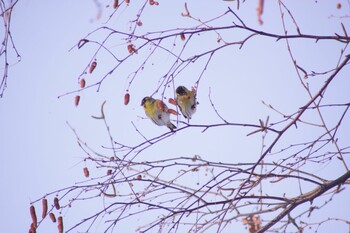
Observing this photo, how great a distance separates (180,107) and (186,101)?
11cm

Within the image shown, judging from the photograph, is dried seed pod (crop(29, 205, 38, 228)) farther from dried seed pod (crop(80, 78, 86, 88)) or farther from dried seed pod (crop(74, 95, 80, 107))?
dried seed pod (crop(80, 78, 86, 88))

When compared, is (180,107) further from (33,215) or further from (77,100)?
(33,215)

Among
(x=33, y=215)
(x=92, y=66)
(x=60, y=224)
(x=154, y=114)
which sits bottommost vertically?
(x=60, y=224)

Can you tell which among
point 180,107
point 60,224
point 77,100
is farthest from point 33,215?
point 180,107

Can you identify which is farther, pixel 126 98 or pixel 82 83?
pixel 126 98

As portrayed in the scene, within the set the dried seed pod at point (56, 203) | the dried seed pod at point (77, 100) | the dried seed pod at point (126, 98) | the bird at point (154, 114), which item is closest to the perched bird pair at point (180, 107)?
the bird at point (154, 114)

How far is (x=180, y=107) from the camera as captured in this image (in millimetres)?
5023

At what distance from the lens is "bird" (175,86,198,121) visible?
16.3ft

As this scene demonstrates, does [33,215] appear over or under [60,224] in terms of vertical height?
over

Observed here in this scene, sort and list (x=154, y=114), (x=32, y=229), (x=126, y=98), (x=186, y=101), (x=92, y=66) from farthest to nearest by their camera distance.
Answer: (x=154, y=114) → (x=186, y=101) → (x=126, y=98) → (x=92, y=66) → (x=32, y=229)

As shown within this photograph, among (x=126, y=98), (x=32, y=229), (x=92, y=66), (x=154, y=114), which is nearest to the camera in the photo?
(x=32, y=229)

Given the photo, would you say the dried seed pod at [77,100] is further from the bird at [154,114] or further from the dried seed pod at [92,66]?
the bird at [154,114]

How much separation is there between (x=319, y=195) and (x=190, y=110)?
106 inches

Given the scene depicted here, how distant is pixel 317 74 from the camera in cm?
276
